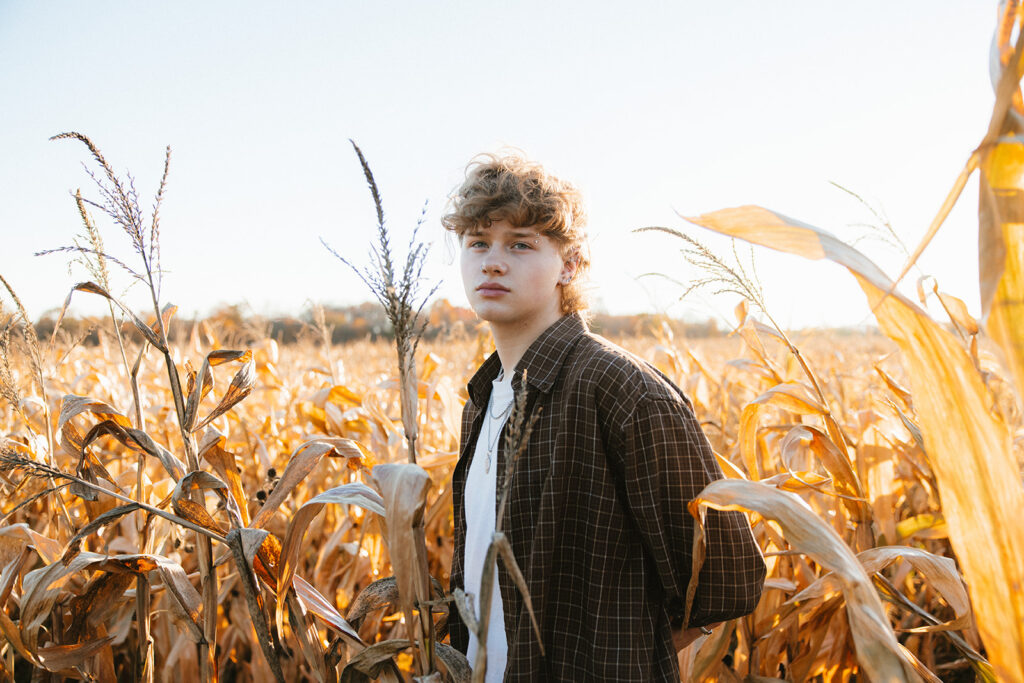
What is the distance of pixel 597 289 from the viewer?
1.99 m

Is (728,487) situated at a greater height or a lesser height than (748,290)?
lesser

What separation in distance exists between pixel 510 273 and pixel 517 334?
179mm

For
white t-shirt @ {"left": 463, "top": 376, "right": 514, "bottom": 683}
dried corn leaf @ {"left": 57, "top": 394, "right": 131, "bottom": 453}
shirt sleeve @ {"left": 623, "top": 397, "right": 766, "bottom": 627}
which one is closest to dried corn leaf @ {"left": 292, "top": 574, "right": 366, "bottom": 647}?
white t-shirt @ {"left": 463, "top": 376, "right": 514, "bottom": 683}

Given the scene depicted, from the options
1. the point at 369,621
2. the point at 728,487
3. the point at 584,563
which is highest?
the point at 728,487

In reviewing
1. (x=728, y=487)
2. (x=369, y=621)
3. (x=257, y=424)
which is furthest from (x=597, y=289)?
(x=257, y=424)

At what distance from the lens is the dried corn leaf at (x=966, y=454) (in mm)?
778

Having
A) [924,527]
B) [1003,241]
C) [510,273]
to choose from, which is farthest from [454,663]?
[924,527]

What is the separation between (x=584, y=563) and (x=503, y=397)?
49 centimetres

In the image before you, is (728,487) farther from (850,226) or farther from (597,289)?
(850,226)

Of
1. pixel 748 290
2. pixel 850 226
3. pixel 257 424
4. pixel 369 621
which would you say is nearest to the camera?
pixel 748 290

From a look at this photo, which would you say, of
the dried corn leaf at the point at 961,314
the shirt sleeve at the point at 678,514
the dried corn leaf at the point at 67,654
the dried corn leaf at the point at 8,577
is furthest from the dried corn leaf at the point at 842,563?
the dried corn leaf at the point at 8,577

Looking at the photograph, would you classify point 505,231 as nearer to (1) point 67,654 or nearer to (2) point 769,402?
(2) point 769,402

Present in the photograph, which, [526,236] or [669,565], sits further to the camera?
[526,236]

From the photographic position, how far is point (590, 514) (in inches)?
54.6
